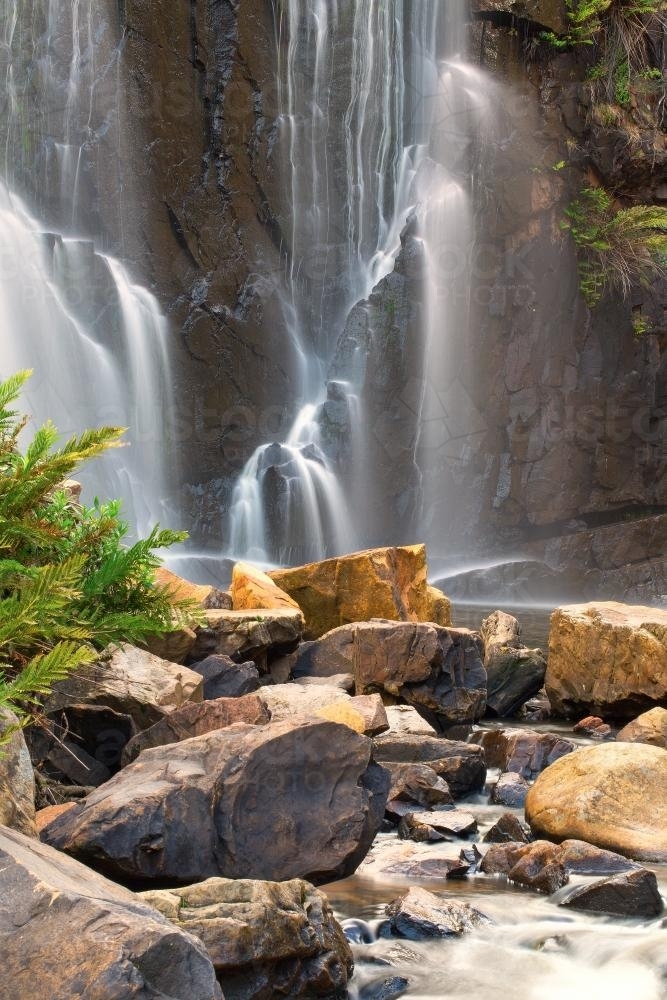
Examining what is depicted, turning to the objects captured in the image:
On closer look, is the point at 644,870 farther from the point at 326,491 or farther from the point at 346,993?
the point at 326,491

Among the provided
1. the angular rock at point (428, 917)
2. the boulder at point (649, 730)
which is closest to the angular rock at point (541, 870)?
the angular rock at point (428, 917)

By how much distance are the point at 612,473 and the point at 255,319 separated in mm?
8462

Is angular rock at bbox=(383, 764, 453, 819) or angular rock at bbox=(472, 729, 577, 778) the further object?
angular rock at bbox=(472, 729, 577, 778)

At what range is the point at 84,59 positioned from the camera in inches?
828

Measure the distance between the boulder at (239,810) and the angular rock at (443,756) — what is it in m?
1.46

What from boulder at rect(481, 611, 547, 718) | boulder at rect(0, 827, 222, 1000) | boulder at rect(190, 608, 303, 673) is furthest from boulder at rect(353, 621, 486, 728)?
boulder at rect(0, 827, 222, 1000)

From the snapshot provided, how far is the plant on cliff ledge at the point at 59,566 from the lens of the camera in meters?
1.75

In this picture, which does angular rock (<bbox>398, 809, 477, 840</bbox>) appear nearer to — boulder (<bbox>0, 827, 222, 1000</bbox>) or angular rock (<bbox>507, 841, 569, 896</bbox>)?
angular rock (<bbox>507, 841, 569, 896</bbox>)

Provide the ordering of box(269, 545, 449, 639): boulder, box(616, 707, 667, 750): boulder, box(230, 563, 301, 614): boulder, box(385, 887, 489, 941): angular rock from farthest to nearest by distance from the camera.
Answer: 1. box(269, 545, 449, 639): boulder
2. box(230, 563, 301, 614): boulder
3. box(616, 707, 667, 750): boulder
4. box(385, 887, 489, 941): angular rock

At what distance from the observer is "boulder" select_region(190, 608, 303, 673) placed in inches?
287

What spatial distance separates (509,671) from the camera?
9.23 meters

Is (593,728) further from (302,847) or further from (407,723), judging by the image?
(302,847)

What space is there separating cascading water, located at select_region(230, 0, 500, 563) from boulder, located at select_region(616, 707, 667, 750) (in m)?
13.3

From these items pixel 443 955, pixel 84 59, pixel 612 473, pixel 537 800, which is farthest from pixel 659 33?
pixel 443 955
